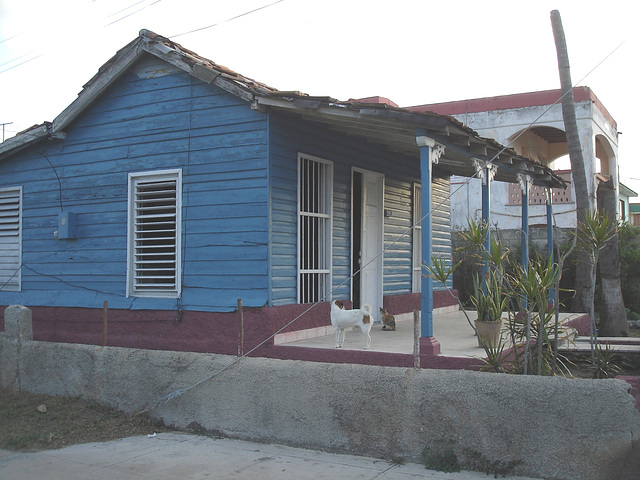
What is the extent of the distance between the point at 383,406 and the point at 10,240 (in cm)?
728

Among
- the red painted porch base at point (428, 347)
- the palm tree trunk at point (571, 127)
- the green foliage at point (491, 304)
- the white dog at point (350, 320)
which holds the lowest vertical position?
the red painted porch base at point (428, 347)

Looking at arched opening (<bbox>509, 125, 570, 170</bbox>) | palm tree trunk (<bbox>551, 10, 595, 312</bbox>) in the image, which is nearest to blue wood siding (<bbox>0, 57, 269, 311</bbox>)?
palm tree trunk (<bbox>551, 10, 595, 312</bbox>)

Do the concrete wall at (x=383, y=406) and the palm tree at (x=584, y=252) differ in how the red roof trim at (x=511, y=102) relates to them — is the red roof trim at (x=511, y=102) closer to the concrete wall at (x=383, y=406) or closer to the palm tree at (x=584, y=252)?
the palm tree at (x=584, y=252)

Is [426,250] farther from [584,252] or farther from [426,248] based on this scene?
[584,252]

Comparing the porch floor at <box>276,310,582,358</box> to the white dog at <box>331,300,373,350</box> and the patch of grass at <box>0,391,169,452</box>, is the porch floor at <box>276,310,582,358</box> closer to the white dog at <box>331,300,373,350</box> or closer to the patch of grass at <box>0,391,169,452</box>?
the white dog at <box>331,300,373,350</box>

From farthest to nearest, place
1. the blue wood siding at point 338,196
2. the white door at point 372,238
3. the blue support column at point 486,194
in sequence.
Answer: the white door at point 372,238
the blue support column at point 486,194
the blue wood siding at point 338,196

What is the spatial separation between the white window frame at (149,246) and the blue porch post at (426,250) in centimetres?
343

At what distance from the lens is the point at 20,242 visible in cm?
1041

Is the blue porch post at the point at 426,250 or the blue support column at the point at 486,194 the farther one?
the blue support column at the point at 486,194

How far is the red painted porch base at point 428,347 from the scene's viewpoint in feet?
22.2

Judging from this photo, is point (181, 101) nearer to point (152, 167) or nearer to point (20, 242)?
point (152, 167)

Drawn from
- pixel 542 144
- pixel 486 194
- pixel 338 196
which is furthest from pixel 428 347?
pixel 542 144

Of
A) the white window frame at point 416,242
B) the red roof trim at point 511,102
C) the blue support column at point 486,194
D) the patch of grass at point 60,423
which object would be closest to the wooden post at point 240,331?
the patch of grass at point 60,423

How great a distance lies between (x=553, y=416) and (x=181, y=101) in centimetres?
615
